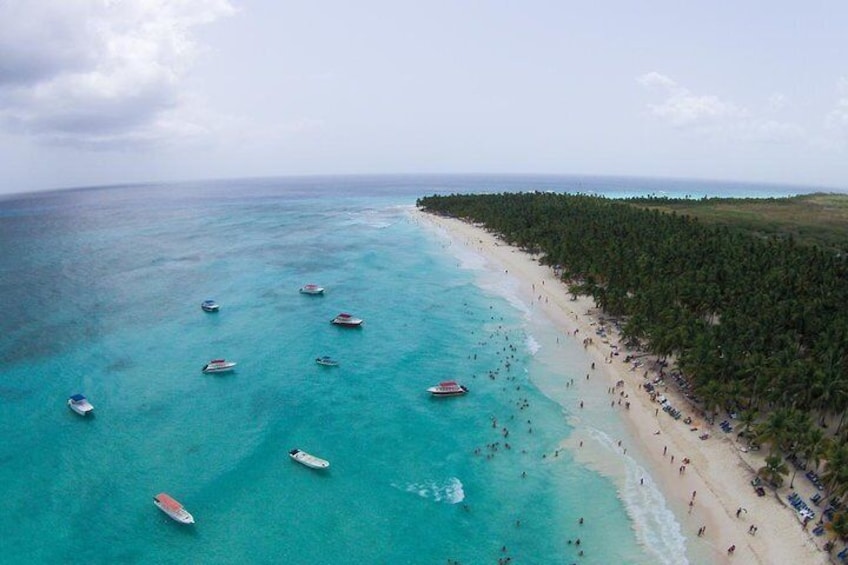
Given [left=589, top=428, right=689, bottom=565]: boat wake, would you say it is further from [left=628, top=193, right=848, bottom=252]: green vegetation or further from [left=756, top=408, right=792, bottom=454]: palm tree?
[left=628, top=193, right=848, bottom=252]: green vegetation

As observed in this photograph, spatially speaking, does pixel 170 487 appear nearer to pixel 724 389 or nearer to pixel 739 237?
pixel 724 389

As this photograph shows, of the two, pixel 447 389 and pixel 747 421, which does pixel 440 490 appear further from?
pixel 747 421

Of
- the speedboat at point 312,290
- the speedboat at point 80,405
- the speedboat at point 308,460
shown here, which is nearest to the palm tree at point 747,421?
the speedboat at point 308,460

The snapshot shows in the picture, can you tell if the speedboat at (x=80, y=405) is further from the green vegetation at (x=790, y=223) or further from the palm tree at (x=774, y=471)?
the green vegetation at (x=790, y=223)

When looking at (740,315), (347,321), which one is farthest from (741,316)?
(347,321)

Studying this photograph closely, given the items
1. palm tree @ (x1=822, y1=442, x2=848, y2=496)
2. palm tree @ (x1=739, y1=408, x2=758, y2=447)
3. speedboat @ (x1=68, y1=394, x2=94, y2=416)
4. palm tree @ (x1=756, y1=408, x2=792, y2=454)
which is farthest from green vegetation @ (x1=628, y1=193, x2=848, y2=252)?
speedboat @ (x1=68, y1=394, x2=94, y2=416)
